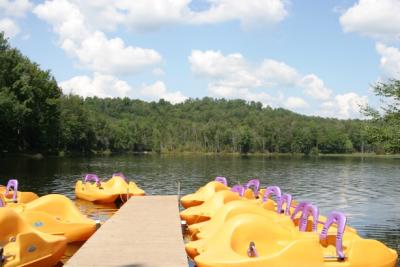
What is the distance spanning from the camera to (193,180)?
38562 millimetres

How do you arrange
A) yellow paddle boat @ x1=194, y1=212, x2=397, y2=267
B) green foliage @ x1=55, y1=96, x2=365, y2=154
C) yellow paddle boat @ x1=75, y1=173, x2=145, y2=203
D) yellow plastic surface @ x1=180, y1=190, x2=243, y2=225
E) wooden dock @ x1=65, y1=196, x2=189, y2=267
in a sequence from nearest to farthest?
yellow paddle boat @ x1=194, y1=212, x2=397, y2=267
wooden dock @ x1=65, y1=196, x2=189, y2=267
yellow plastic surface @ x1=180, y1=190, x2=243, y2=225
yellow paddle boat @ x1=75, y1=173, x2=145, y2=203
green foliage @ x1=55, y1=96, x2=365, y2=154

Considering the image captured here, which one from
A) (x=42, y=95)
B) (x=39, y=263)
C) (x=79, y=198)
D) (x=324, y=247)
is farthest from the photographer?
(x=42, y=95)

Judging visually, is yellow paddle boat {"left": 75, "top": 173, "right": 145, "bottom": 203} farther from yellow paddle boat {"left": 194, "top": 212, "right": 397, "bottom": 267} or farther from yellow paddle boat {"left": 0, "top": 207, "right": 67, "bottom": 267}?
yellow paddle boat {"left": 194, "top": 212, "right": 397, "bottom": 267}

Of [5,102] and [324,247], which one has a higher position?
[5,102]

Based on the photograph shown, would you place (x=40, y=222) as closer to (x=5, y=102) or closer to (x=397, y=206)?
(x=397, y=206)

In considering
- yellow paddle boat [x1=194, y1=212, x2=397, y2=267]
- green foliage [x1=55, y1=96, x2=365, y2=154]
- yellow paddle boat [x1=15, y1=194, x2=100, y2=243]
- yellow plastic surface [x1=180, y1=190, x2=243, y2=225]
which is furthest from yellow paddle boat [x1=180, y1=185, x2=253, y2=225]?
green foliage [x1=55, y1=96, x2=365, y2=154]

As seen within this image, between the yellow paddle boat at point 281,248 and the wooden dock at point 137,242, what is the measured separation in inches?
29.4

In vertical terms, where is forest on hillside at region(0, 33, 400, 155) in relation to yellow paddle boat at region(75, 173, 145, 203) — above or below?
above

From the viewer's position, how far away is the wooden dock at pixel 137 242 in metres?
9.67

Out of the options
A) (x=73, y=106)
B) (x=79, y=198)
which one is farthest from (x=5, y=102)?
(x=73, y=106)

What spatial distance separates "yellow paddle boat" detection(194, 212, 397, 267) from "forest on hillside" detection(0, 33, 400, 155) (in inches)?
316

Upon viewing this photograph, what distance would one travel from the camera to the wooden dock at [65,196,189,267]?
967 cm

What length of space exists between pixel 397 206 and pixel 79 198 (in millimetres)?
16084

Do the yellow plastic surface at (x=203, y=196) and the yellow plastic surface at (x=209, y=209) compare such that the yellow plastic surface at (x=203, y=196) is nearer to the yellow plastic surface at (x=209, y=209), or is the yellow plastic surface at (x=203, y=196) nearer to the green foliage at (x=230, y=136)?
the yellow plastic surface at (x=209, y=209)
